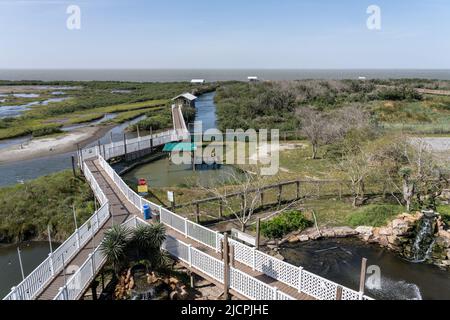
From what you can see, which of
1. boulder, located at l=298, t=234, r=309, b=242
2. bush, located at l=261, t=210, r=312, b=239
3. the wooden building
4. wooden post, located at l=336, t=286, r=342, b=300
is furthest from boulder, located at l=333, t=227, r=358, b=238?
the wooden building

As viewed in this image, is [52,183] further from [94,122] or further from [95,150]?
[94,122]

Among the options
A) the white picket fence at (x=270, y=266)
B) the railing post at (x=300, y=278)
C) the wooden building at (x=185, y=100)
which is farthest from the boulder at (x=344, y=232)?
the wooden building at (x=185, y=100)

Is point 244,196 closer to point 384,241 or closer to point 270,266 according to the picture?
point 270,266

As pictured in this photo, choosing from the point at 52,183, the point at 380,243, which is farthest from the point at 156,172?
the point at 380,243

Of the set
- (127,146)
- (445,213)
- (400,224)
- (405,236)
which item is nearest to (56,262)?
(400,224)

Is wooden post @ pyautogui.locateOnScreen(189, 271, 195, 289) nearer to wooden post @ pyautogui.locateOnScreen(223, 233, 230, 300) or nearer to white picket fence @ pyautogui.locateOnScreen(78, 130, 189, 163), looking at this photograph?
wooden post @ pyautogui.locateOnScreen(223, 233, 230, 300)

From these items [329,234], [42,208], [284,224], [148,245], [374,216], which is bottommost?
[329,234]
